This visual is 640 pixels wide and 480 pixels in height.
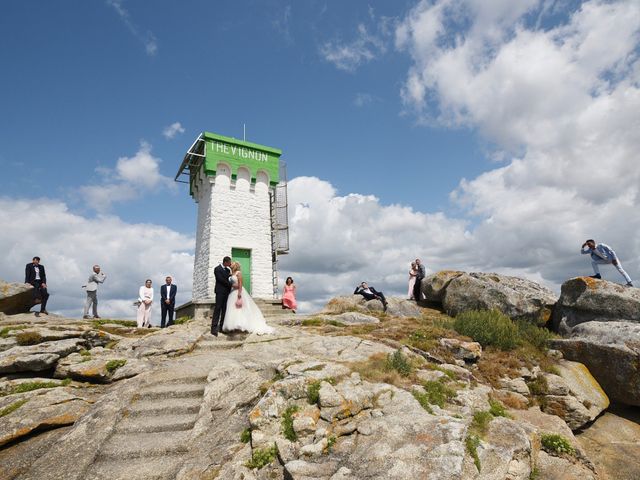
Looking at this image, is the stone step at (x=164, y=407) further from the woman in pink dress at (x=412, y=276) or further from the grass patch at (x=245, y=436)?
the woman in pink dress at (x=412, y=276)

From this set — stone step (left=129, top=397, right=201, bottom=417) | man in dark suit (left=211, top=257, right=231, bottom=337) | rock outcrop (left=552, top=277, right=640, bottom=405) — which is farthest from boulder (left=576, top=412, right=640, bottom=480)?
man in dark suit (left=211, top=257, right=231, bottom=337)

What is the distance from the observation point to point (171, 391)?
8.12 meters

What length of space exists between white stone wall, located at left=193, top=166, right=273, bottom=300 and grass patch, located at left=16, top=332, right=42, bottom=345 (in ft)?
35.8

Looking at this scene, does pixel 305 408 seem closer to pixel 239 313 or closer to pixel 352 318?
pixel 239 313

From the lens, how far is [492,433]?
612cm

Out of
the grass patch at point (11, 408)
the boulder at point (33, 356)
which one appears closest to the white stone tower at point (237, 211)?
the boulder at point (33, 356)

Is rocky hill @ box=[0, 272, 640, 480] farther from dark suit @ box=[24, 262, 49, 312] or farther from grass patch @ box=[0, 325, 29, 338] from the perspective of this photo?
dark suit @ box=[24, 262, 49, 312]

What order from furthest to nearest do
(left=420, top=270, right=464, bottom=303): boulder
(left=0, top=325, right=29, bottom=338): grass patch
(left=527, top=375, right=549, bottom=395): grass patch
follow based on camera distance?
(left=420, top=270, right=464, bottom=303): boulder → (left=0, top=325, right=29, bottom=338): grass patch → (left=527, top=375, right=549, bottom=395): grass patch

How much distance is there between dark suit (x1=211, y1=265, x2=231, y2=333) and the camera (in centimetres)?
1343

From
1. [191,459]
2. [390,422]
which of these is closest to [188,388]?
[191,459]

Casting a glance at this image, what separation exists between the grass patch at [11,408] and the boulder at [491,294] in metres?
15.7

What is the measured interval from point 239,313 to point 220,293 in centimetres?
100

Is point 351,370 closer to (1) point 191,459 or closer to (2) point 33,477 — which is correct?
(1) point 191,459

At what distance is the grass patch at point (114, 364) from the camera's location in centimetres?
927
